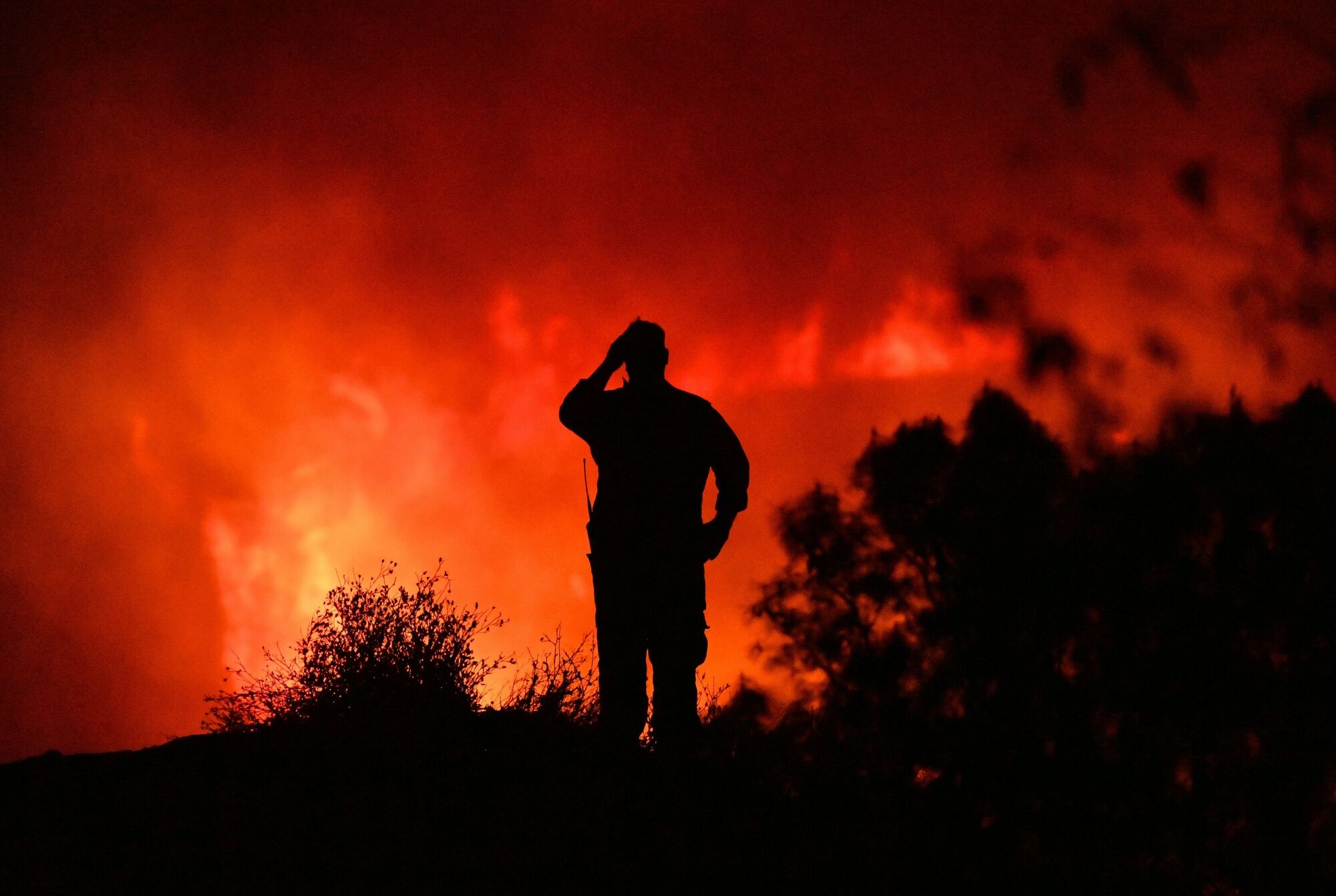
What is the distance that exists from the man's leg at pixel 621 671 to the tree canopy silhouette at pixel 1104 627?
1117 centimetres

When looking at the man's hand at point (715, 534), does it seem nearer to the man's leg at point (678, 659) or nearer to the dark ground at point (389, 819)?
the man's leg at point (678, 659)

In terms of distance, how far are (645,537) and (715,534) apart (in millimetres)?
463

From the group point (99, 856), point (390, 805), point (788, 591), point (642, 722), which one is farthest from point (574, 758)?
point (788, 591)

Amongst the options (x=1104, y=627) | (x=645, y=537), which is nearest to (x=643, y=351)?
(x=645, y=537)

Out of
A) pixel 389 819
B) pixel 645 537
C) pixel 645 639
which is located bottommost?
pixel 389 819

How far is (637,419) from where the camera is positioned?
5.95 meters

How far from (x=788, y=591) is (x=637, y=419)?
16.0 metres

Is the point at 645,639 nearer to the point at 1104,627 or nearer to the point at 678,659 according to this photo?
the point at 678,659

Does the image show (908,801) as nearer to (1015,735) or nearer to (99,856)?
(99,856)

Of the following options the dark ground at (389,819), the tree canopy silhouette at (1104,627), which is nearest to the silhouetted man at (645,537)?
the dark ground at (389,819)

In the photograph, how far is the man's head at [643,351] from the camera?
232 inches

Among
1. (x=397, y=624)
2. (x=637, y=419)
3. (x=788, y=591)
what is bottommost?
A: (x=397, y=624)

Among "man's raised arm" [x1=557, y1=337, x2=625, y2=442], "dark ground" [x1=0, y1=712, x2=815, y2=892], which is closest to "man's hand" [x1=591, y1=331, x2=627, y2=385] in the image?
"man's raised arm" [x1=557, y1=337, x2=625, y2=442]

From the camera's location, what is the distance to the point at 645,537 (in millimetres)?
5852
